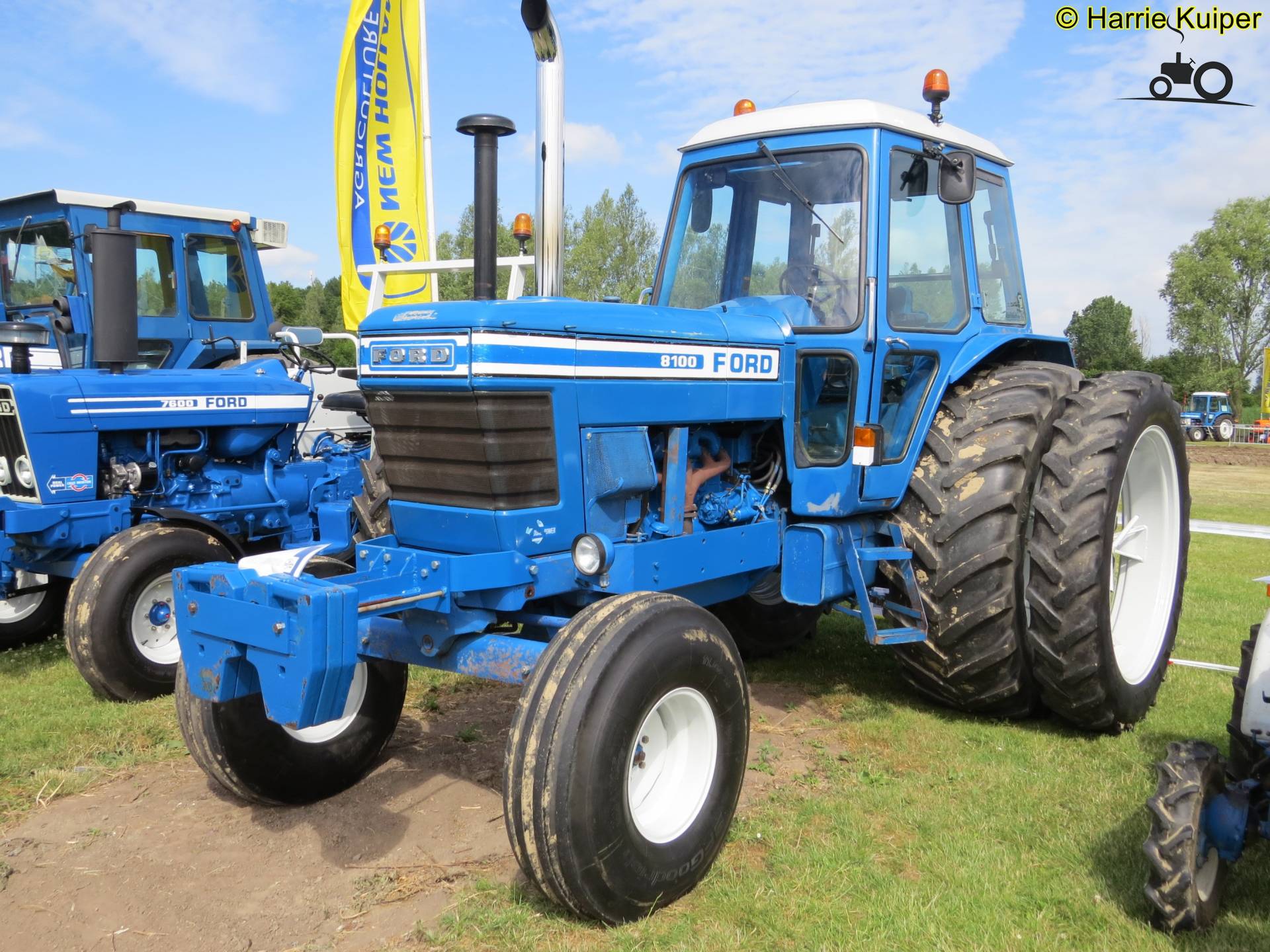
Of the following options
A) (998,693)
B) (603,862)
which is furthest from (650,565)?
(998,693)

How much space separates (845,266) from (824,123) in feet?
1.89

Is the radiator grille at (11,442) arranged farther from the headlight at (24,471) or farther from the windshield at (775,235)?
the windshield at (775,235)

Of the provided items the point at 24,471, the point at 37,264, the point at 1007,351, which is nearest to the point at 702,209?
the point at 1007,351

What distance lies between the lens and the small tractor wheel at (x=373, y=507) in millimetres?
4934

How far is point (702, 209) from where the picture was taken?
469cm

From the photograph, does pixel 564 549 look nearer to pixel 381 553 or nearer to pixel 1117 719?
pixel 381 553

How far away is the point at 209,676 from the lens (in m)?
3.07

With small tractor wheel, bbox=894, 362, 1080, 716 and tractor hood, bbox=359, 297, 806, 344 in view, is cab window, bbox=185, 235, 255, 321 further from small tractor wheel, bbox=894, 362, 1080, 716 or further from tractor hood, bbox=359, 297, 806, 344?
small tractor wheel, bbox=894, 362, 1080, 716

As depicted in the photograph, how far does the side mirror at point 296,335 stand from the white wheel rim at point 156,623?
200 centimetres

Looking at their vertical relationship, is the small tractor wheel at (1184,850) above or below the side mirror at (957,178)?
below

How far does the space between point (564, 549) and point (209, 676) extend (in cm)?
114

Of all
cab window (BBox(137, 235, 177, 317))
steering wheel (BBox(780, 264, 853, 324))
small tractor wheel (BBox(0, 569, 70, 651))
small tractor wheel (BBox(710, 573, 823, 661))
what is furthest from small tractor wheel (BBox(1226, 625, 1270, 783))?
cab window (BBox(137, 235, 177, 317))

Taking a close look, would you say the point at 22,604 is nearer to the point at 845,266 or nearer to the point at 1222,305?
the point at 845,266

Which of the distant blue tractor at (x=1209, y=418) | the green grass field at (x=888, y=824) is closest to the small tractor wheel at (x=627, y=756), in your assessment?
the green grass field at (x=888, y=824)
